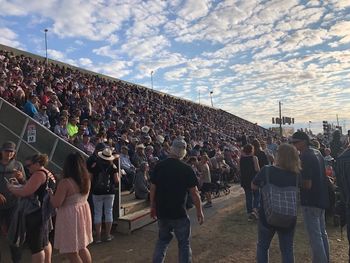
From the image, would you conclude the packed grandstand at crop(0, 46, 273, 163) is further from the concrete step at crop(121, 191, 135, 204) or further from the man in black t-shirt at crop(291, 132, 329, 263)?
the man in black t-shirt at crop(291, 132, 329, 263)

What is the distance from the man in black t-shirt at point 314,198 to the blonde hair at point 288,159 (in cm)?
39

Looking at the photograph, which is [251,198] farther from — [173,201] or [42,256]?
[42,256]

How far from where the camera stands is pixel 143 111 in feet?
67.2

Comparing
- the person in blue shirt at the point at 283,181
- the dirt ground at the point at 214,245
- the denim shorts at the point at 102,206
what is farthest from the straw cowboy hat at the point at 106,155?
the person in blue shirt at the point at 283,181

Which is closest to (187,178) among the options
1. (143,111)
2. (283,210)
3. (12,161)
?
(283,210)

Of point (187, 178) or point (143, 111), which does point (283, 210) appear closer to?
point (187, 178)

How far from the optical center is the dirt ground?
621 centimetres

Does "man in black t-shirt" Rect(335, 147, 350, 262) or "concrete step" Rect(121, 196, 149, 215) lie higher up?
"man in black t-shirt" Rect(335, 147, 350, 262)

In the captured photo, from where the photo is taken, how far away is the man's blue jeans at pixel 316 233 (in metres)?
4.77

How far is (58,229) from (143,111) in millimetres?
16139

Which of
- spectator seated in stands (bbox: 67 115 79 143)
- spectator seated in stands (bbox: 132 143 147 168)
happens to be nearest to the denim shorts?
spectator seated in stands (bbox: 67 115 79 143)

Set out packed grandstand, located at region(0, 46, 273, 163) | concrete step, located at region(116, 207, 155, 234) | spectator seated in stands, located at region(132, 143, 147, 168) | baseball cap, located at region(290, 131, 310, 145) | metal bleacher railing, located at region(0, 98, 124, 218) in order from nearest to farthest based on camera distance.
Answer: baseball cap, located at region(290, 131, 310, 145)
concrete step, located at region(116, 207, 155, 234)
metal bleacher railing, located at region(0, 98, 124, 218)
packed grandstand, located at region(0, 46, 273, 163)
spectator seated in stands, located at region(132, 143, 147, 168)

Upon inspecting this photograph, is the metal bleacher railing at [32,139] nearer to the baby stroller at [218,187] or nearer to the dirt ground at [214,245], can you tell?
the dirt ground at [214,245]

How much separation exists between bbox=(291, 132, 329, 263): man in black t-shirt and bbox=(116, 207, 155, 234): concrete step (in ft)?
12.8
